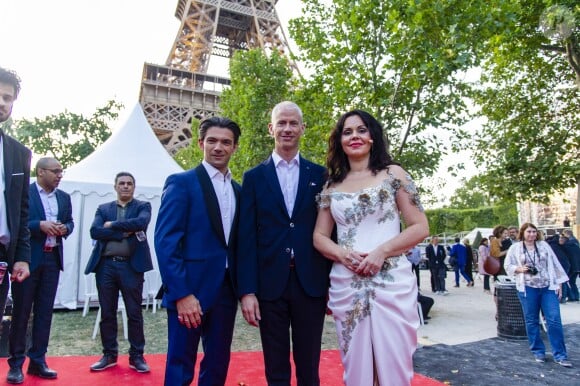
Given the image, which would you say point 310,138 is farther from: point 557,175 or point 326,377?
point 557,175

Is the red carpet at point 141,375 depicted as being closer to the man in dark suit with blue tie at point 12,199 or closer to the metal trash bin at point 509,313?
the man in dark suit with blue tie at point 12,199

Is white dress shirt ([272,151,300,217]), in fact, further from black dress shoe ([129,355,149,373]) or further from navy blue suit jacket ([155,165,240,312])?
black dress shoe ([129,355,149,373])

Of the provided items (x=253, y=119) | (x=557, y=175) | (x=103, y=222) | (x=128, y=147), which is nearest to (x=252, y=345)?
(x=103, y=222)

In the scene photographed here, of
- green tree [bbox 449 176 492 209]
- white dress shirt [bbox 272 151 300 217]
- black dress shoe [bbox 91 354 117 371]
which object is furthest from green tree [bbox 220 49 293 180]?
green tree [bbox 449 176 492 209]

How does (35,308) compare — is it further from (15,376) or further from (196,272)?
(196,272)

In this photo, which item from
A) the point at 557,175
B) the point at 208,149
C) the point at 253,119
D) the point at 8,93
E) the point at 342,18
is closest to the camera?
the point at 8,93

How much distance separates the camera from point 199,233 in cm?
240

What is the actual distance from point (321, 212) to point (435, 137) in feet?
20.9

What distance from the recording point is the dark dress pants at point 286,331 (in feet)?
7.55

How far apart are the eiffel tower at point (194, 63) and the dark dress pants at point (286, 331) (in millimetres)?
24744

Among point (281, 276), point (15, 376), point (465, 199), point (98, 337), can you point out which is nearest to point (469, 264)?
point (98, 337)

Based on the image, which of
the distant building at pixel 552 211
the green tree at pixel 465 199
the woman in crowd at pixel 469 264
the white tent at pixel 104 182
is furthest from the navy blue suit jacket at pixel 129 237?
the green tree at pixel 465 199

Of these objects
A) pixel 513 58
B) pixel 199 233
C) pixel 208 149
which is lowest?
pixel 199 233

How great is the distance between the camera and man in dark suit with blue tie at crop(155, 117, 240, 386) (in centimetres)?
226
